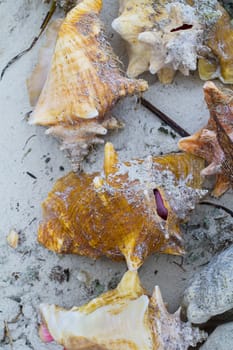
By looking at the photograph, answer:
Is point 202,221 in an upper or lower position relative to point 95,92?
lower

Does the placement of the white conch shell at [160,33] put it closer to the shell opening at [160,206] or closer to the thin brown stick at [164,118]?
the thin brown stick at [164,118]

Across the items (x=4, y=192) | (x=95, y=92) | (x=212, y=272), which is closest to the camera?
(x=212, y=272)

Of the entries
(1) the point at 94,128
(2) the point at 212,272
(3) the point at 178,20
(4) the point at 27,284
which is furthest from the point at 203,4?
(4) the point at 27,284

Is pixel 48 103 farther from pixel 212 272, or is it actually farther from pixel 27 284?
pixel 212 272

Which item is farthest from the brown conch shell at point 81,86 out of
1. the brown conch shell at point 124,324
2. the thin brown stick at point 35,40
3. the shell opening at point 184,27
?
the brown conch shell at point 124,324

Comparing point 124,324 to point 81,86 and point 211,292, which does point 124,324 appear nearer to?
point 211,292

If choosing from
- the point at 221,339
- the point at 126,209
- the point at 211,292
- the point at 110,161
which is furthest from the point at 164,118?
the point at 221,339

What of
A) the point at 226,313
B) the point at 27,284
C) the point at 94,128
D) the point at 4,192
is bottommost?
the point at 226,313
